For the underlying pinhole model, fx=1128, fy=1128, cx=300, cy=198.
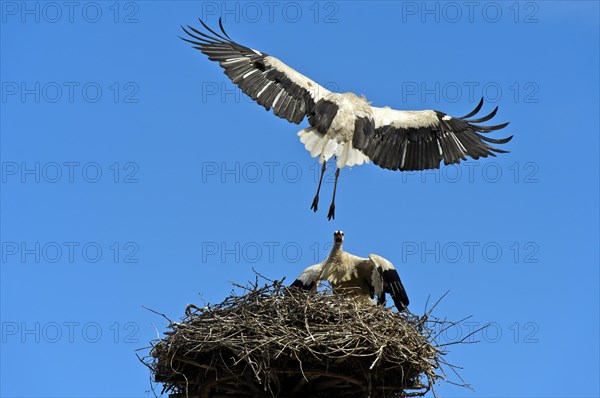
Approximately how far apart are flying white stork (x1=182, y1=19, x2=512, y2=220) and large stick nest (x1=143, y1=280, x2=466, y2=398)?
2.49 m

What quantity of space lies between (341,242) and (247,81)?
7.28 feet

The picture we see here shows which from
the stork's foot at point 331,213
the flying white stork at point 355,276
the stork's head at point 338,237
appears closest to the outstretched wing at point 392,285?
the flying white stork at point 355,276

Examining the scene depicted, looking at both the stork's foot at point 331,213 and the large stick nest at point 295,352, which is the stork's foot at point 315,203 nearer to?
the stork's foot at point 331,213

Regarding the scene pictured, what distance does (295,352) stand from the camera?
9.02 m

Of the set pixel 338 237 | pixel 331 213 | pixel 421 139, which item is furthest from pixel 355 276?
pixel 421 139

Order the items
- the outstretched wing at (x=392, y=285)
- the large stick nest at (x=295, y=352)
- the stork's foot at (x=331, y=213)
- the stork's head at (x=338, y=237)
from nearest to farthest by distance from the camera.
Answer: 1. the large stick nest at (x=295, y=352)
2. the outstretched wing at (x=392, y=285)
3. the stork's head at (x=338, y=237)
4. the stork's foot at (x=331, y=213)

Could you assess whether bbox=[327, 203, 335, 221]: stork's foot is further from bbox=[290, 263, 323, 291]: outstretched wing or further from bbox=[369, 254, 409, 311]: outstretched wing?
bbox=[369, 254, 409, 311]: outstretched wing

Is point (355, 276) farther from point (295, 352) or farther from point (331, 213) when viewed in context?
→ point (295, 352)

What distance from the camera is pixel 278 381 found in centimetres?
916

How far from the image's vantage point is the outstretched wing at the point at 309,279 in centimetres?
1100

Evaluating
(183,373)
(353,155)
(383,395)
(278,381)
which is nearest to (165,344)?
(183,373)

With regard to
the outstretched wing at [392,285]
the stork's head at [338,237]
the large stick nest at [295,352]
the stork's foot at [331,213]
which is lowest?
the large stick nest at [295,352]

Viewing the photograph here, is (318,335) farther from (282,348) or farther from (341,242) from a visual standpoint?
(341,242)

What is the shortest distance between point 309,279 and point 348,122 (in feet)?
6.24
